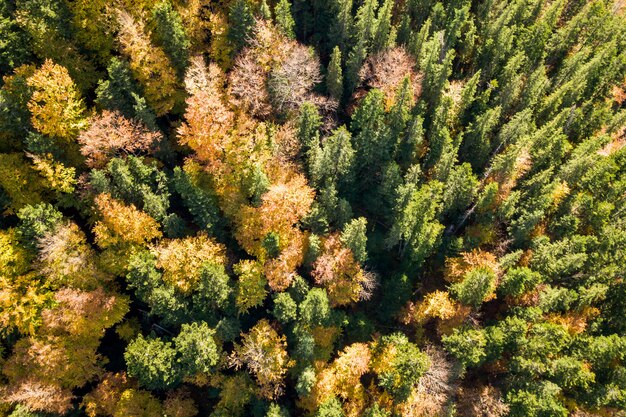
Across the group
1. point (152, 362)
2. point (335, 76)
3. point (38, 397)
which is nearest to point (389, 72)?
point (335, 76)

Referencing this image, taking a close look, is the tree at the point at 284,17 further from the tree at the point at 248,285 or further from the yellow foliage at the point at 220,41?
the tree at the point at 248,285

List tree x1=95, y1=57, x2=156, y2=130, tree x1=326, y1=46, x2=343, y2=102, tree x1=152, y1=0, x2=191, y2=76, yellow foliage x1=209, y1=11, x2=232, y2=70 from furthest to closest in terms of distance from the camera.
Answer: tree x1=326, y1=46, x2=343, y2=102 → yellow foliage x1=209, y1=11, x2=232, y2=70 → tree x1=152, y1=0, x2=191, y2=76 → tree x1=95, y1=57, x2=156, y2=130

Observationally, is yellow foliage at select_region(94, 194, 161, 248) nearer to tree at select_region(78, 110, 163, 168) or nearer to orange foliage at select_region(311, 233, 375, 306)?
tree at select_region(78, 110, 163, 168)

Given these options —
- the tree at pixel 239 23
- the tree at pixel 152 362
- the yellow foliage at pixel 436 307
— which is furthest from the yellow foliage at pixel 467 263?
the tree at pixel 239 23

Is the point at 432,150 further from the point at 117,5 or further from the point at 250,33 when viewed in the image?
the point at 117,5

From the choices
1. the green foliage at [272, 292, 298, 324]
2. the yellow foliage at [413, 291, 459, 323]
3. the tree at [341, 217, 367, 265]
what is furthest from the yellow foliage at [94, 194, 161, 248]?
the yellow foliage at [413, 291, 459, 323]

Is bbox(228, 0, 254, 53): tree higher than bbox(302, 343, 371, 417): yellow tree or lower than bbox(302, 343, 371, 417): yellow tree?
higher
